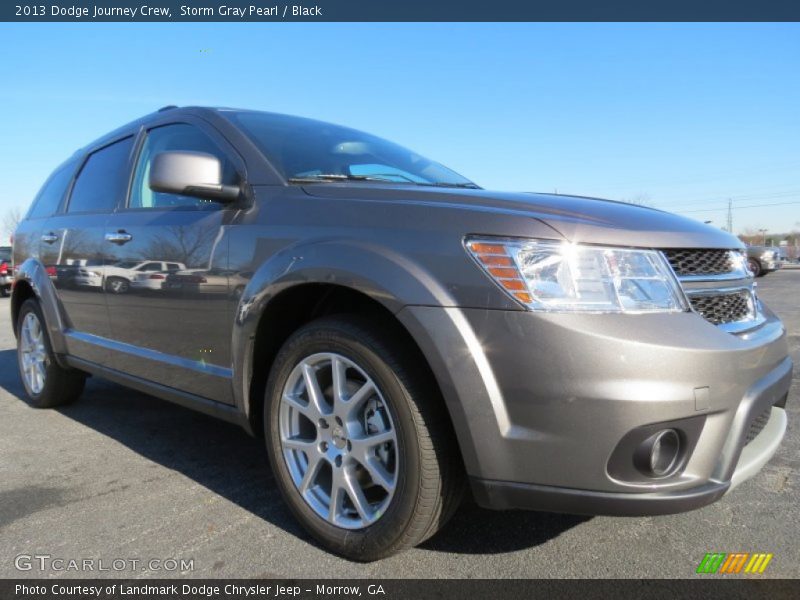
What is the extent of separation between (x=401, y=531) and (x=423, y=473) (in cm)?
22

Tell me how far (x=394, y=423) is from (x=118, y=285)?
199cm

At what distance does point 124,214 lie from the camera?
11.0 ft

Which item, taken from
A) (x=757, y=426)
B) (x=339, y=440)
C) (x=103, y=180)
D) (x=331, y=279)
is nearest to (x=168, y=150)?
(x=103, y=180)

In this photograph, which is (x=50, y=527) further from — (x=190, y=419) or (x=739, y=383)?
(x=739, y=383)

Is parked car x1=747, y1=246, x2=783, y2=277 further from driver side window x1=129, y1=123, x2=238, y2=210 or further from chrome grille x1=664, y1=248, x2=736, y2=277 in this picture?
driver side window x1=129, y1=123, x2=238, y2=210

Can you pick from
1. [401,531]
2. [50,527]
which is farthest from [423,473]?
[50,527]

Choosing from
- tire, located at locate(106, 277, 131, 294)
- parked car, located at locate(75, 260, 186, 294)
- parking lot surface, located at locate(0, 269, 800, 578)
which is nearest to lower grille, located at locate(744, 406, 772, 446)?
parking lot surface, located at locate(0, 269, 800, 578)

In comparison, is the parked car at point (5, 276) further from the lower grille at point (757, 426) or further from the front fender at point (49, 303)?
the lower grille at point (757, 426)

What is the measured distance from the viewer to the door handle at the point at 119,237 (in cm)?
318

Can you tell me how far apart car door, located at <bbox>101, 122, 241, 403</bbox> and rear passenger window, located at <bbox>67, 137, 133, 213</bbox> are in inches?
7.5

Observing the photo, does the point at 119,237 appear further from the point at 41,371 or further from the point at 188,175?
the point at 41,371

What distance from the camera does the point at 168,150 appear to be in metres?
3.27

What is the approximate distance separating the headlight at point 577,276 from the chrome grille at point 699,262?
0.10 meters
